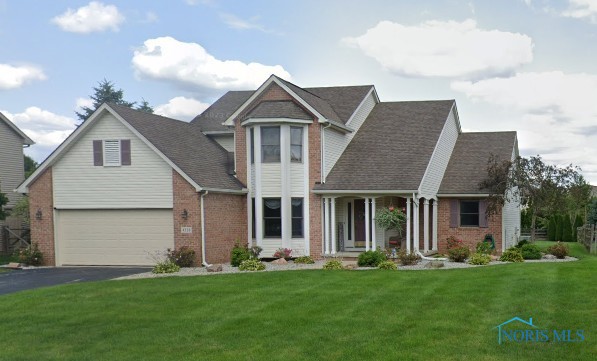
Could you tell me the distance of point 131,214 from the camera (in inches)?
931

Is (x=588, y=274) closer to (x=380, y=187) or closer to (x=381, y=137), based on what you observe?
(x=380, y=187)

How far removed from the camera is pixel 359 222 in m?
26.7

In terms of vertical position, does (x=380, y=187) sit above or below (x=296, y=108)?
below

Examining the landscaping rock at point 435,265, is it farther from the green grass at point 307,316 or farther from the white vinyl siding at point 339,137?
the white vinyl siding at point 339,137

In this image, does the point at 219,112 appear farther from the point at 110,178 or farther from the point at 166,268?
the point at 166,268

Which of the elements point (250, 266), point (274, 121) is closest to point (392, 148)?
point (274, 121)

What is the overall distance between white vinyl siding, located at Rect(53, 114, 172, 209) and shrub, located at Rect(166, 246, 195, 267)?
6.49 ft

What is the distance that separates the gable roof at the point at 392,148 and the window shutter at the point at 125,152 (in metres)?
7.81

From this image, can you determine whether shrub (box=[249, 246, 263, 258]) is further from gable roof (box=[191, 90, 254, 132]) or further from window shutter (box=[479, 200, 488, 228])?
window shutter (box=[479, 200, 488, 228])

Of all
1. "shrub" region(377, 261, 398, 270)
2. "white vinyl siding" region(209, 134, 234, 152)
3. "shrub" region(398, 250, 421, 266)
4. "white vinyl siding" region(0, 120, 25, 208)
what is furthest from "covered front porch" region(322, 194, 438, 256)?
"white vinyl siding" region(0, 120, 25, 208)

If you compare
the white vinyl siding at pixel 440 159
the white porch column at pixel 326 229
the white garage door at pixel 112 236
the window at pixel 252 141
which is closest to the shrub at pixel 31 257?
the white garage door at pixel 112 236

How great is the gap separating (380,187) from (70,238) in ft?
42.8

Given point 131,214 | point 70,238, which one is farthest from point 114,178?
point 70,238

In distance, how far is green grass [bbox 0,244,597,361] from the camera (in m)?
9.66
